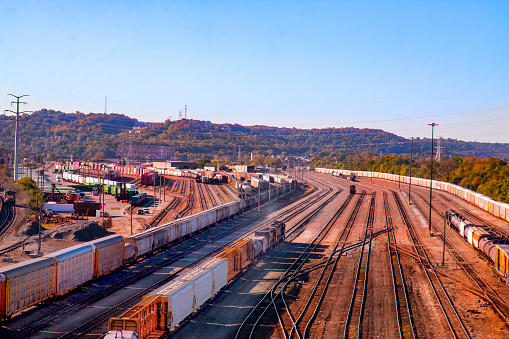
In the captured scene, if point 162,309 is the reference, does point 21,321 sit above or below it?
below

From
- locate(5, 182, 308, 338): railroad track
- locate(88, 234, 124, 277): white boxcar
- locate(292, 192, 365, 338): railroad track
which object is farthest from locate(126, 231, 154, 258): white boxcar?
locate(292, 192, 365, 338): railroad track

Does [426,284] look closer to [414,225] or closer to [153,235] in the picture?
[153,235]

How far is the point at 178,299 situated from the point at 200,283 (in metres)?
2.56

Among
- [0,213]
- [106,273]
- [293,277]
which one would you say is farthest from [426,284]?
[0,213]

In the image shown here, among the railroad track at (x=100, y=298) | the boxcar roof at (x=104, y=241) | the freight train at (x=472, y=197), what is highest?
the freight train at (x=472, y=197)

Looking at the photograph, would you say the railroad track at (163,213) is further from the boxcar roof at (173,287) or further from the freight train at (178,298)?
the boxcar roof at (173,287)

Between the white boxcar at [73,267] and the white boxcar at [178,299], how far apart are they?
7.08 m

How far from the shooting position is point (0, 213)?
56156 millimetres

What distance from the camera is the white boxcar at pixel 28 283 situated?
65.8ft

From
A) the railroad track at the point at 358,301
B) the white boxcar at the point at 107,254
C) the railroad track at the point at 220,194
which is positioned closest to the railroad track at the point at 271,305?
the railroad track at the point at 358,301

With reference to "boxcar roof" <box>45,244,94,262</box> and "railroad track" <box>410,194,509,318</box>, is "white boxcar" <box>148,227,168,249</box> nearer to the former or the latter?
"boxcar roof" <box>45,244,94,262</box>

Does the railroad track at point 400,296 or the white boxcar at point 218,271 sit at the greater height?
the white boxcar at point 218,271

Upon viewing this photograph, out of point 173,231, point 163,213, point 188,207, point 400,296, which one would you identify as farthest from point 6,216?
point 400,296

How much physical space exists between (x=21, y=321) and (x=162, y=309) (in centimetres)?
725
